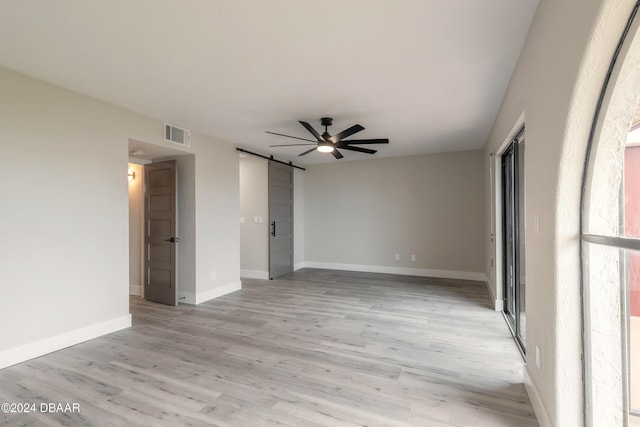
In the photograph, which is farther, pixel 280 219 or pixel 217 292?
pixel 280 219

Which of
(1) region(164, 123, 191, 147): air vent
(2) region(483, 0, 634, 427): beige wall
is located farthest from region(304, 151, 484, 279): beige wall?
(2) region(483, 0, 634, 427): beige wall

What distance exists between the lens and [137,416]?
6.18 feet

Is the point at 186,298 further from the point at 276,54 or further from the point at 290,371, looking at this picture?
the point at 276,54

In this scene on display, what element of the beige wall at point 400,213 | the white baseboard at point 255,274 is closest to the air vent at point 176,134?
the white baseboard at point 255,274

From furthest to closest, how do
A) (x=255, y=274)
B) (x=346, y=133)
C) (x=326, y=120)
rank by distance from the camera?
(x=255, y=274)
(x=326, y=120)
(x=346, y=133)

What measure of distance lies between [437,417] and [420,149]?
4678mm

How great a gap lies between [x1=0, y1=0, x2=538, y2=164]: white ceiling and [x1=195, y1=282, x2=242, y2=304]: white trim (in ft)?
8.57

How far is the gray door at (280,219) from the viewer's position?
6.00 metres

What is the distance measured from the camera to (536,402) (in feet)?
6.18

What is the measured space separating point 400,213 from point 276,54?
15.3 feet

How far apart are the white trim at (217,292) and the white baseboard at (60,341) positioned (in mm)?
1019

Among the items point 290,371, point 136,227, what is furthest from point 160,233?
point 290,371

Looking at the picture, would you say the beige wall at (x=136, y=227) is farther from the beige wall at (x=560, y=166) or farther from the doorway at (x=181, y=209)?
the beige wall at (x=560, y=166)

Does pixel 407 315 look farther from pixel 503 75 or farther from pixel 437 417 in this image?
pixel 503 75
